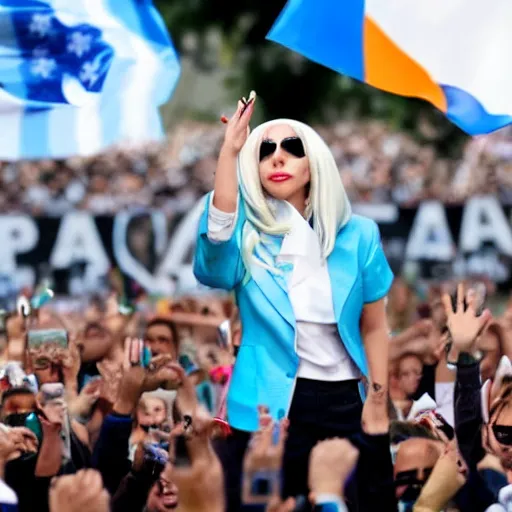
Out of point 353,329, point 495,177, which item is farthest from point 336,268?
point 495,177

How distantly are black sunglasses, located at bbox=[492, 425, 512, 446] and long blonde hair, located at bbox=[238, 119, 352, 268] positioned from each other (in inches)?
39.3

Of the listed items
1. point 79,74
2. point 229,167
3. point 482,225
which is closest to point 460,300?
point 229,167

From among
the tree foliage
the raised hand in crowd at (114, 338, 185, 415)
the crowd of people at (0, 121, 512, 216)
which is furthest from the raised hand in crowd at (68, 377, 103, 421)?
the tree foliage

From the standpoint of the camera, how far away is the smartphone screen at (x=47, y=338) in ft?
23.6

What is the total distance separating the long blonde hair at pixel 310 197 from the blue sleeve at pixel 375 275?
0.43 feet

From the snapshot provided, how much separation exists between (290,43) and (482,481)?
1971 millimetres

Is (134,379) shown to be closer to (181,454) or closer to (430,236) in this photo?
(181,454)

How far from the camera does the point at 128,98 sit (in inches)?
351

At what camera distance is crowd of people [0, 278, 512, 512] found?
5.86 m

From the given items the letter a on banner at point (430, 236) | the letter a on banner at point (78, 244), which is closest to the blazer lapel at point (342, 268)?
the letter a on banner at point (78, 244)

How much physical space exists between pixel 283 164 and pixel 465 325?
36.1 inches

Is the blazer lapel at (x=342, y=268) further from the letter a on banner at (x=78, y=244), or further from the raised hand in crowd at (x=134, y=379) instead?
the letter a on banner at (x=78, y=244)

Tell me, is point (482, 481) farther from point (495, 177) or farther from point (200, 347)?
point (495, 177)

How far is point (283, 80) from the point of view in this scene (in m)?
24.0
